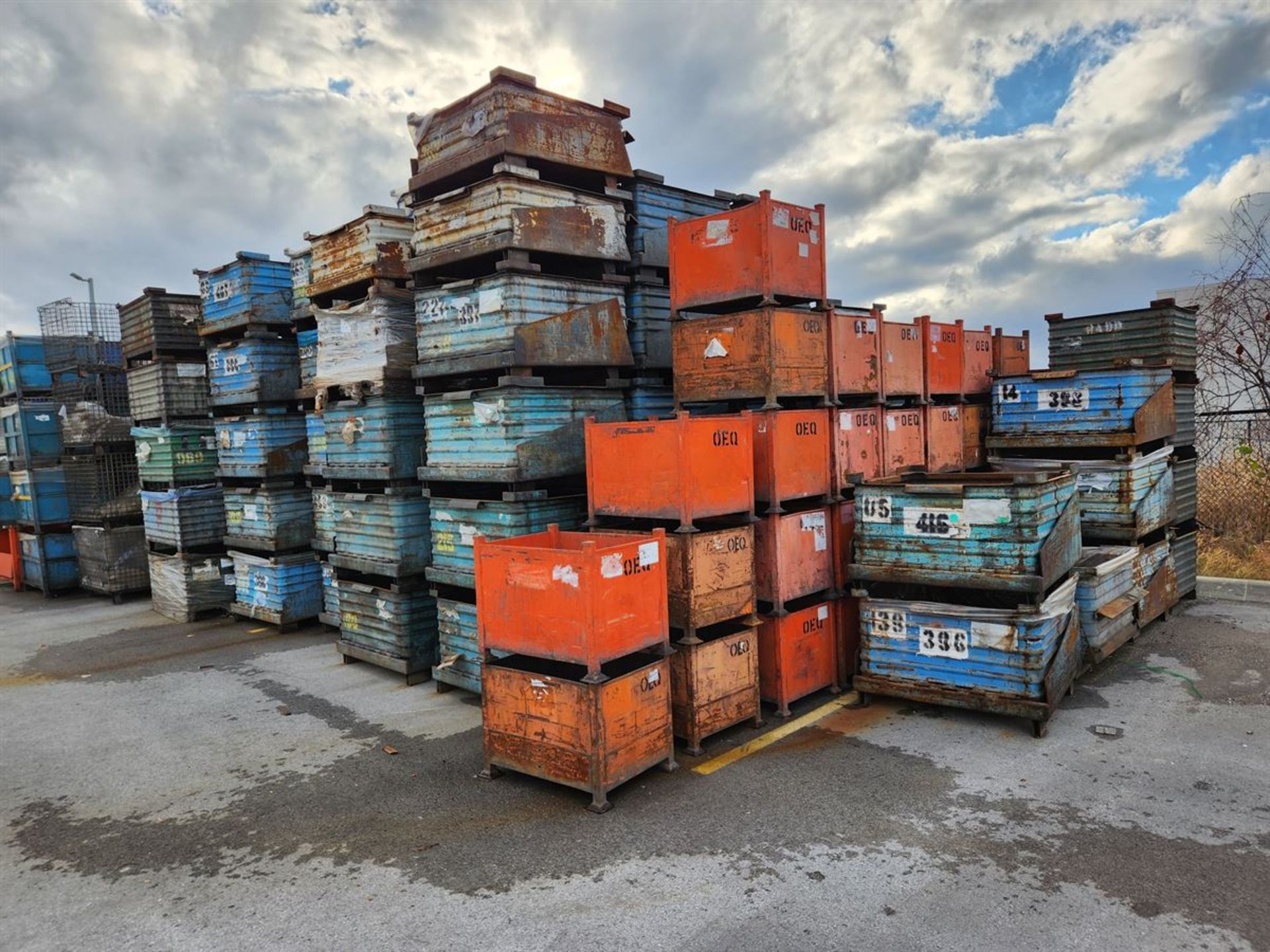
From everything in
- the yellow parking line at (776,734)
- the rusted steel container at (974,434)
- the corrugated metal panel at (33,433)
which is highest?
the corrugated metal panel at (33,433)

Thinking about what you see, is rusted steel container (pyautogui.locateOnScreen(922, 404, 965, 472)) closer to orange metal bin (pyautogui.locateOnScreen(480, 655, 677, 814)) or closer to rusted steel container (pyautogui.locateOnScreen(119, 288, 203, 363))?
orange metal bin (pyautogui.locateOnScreen(480, 655, 677, 814))

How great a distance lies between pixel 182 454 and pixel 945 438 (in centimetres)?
983

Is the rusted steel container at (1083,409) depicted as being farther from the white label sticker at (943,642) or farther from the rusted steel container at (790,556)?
the white label sticker at (943,642)

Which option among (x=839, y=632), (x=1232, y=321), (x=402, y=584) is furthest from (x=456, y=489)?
(x=1232, y=321)

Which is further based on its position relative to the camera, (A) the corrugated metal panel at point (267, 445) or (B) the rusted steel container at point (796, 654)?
(A) the corrugated metal panel at point (267, 445)

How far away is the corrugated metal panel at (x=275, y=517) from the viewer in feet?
31.1

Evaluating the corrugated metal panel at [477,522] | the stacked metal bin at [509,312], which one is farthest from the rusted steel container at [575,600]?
the stacked metal bin at [509,312]

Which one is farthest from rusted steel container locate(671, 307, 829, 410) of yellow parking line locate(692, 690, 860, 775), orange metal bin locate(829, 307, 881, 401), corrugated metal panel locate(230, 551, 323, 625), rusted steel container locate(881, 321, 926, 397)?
corrugated metal panel locate(230, 551, 323, 625)

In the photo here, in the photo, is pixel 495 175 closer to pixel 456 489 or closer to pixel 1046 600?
pixel 456 489

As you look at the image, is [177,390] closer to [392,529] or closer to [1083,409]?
[392,529]

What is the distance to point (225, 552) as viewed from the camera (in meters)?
10.7

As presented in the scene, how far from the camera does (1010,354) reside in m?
9.22

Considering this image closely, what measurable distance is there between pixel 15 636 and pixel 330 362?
21.4 feet

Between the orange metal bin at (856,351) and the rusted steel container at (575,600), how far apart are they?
2.45m
